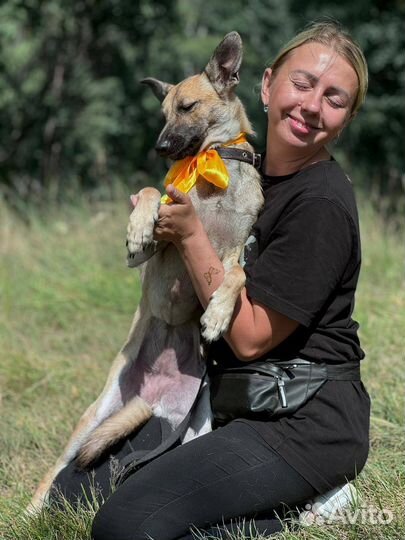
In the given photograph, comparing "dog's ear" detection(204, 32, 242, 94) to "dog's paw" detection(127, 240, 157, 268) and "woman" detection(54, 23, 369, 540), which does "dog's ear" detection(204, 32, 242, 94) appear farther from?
"dog's paw" detection(127, 240, 157, 268)

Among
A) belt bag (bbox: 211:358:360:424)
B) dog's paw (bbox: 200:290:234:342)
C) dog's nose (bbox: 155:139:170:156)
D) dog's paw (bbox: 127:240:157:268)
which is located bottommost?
belt bag (bbox: 211:358:360:424)

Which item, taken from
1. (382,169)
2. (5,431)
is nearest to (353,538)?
(5,431)

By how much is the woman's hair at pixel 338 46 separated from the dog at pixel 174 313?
1.63 ft

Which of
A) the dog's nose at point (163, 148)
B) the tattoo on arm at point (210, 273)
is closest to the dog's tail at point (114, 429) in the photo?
the tattoo on arm at point (210, 273)

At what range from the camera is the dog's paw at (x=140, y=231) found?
2.88 metres

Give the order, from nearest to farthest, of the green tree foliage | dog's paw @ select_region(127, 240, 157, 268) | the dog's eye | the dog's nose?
dog's paw @ select_region(127, 240, 157, 268) < the dog's nose < the dog's eye < the green tree foliage

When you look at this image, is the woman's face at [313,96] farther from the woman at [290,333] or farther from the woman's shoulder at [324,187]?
the woman's shoulder at [324,187]

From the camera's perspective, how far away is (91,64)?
10625 millimetres

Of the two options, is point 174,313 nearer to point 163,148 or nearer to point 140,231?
point 140,231

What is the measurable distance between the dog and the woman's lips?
343mm

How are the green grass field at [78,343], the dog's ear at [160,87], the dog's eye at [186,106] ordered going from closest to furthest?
1. the green grass field at [78,343]
2. the dog's eye at [186,106]
3. the dog's ear at [160,87]

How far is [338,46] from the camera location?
9.54 feet

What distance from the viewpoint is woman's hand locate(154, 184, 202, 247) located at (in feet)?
9.29

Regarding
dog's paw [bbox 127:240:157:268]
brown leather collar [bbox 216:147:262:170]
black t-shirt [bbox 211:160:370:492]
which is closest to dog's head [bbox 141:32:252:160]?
brown leather collar [bbox 216:147:262:170]
